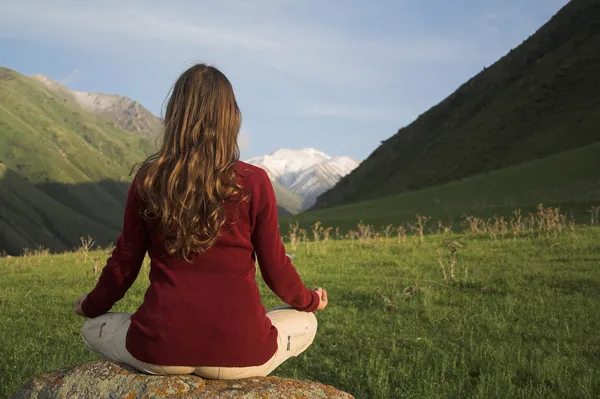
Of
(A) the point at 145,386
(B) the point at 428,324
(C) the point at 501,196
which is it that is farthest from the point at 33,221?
(A) the point at 145,386

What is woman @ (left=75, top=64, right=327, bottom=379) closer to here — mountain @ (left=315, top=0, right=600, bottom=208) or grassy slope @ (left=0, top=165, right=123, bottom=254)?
mountain @ (left=315, top=0, right=600, bottom=208)

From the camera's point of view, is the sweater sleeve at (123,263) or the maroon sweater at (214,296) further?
the sweater sleeve at (123,263)

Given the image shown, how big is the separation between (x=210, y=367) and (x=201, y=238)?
75cm

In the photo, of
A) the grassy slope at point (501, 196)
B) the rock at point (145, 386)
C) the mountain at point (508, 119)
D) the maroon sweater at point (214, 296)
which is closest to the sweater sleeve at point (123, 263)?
the maroon sweater at point (214, 296)

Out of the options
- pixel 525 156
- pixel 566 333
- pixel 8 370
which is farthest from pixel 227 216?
pixel 525 156

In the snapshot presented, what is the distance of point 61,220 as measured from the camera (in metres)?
176

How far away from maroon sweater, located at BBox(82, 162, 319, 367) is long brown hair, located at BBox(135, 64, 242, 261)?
108 mm

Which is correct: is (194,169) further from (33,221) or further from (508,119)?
(33,221)

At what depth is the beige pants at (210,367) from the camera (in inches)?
130

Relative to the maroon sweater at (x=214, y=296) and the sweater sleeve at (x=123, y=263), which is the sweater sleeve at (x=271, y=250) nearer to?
the maroon sweater at (x=214, y=296)

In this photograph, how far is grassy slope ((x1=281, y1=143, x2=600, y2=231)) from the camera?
99.0ft

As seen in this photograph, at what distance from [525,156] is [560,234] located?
38553 millimetres

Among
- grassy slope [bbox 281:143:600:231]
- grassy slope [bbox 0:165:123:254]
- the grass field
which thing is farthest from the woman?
grassy slope [bbox 0:165:123:254]

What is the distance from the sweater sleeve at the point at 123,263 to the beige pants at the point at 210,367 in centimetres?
12
